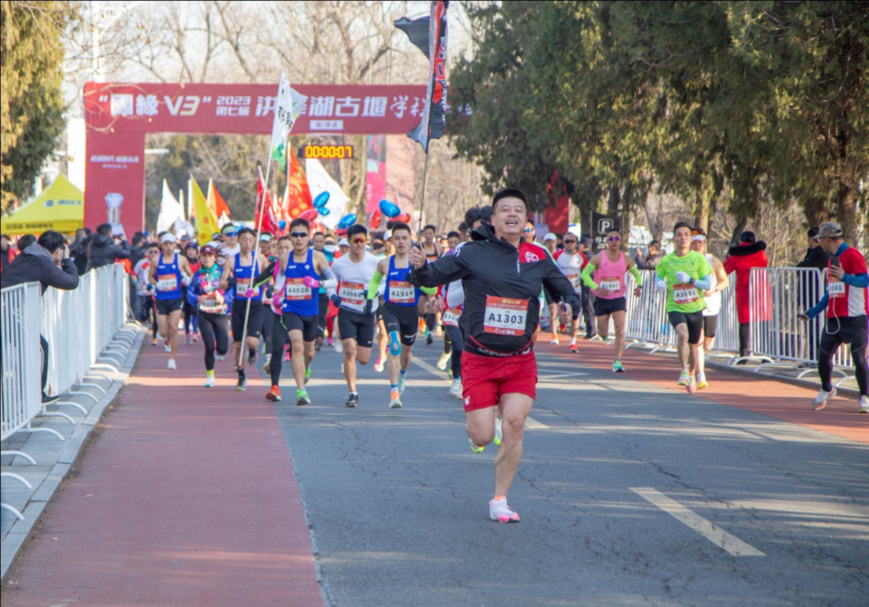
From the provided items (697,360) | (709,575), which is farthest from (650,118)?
(709,575)

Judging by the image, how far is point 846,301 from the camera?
11352mm

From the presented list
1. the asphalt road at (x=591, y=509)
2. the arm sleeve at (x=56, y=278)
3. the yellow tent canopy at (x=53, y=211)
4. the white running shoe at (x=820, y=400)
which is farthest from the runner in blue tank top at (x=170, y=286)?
the white running shoe at (x=820, y=400)

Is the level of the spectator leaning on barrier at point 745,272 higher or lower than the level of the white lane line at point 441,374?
higher

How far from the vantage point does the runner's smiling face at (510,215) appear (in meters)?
6.60

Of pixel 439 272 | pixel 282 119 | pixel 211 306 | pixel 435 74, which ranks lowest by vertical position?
pixel 211 306

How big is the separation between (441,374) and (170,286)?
4.90 meters

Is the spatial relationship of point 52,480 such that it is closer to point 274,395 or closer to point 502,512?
point 502,512

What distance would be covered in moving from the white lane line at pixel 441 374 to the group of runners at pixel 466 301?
0.77 m

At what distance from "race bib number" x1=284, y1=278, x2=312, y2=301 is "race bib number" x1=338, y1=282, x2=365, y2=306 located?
1.31ft

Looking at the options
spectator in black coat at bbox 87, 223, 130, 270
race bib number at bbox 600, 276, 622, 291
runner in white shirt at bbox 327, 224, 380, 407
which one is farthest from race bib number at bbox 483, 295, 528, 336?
spectator in black coat at bbox 87, 223, 130, 270

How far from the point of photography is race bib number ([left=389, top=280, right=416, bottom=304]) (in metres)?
12.0

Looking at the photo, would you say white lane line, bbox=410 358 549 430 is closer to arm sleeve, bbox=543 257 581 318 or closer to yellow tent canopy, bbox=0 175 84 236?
arm sleeve, bbox=543 257 581 318

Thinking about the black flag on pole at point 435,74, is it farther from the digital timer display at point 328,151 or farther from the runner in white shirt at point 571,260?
the digital timer display at point 328,151

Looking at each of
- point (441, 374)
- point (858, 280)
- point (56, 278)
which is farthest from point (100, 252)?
point (858, 280)
